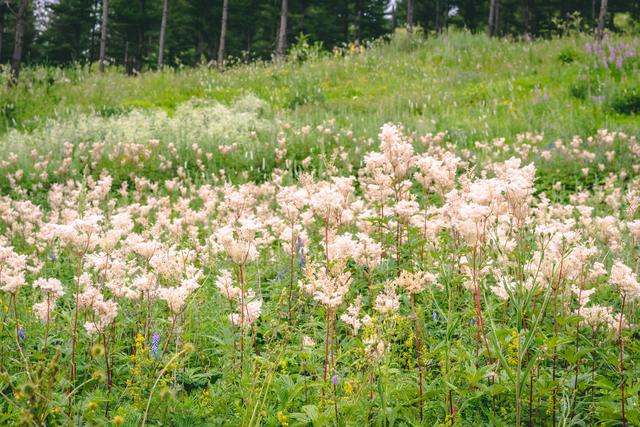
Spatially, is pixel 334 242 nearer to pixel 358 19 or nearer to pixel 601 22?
pixel 601 22

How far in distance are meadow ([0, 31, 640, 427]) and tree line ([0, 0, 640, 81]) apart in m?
23.5

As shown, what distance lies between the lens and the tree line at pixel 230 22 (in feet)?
118

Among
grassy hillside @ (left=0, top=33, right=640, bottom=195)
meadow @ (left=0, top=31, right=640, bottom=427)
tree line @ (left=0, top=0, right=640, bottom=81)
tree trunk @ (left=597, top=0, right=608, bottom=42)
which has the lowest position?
meadow @ (left=0, top=31, right=640, bottom=427)

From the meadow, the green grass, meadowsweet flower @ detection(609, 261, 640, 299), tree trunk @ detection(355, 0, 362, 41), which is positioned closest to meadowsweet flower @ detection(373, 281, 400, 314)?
the meadow

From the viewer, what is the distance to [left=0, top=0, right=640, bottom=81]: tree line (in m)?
36.1

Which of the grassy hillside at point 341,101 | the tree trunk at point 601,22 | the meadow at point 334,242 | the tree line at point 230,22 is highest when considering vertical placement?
the tree line at point 230,22

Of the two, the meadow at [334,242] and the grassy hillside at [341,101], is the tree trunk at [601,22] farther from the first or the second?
the meadow at [334,242]

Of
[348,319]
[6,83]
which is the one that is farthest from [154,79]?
[348,319]

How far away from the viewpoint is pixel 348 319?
91.9 inches

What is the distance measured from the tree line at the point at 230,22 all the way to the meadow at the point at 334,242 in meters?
23.5

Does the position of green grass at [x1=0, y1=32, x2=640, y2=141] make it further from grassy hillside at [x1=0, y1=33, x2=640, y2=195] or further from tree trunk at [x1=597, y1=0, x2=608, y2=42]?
tree trunk at [x1=597, y1=0, x2=608, y2=42]

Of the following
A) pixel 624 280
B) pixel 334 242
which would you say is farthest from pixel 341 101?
pixel 624 280

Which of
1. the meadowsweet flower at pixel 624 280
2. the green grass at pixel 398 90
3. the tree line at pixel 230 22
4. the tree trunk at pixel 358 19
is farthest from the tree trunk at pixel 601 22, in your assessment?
the tree trunk at pixel 358 19

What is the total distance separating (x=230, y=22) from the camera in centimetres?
3903
